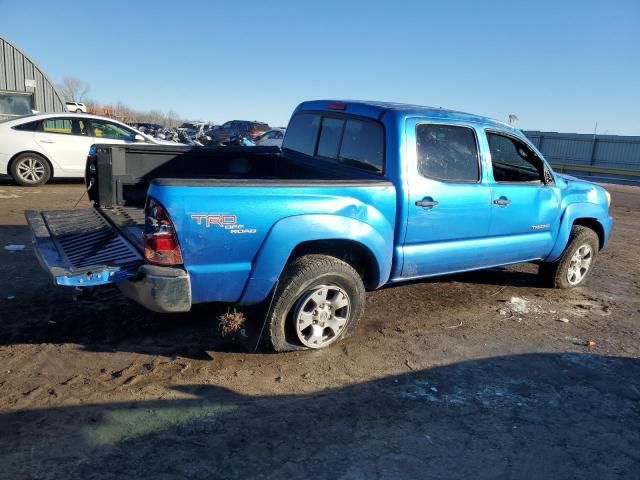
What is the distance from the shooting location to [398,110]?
4.46m

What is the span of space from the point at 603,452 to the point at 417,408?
1.09 metres

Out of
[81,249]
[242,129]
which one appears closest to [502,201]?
[81,249]

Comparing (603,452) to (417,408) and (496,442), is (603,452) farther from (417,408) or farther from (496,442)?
(417,408)

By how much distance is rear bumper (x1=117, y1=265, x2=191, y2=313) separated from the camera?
10.8ft

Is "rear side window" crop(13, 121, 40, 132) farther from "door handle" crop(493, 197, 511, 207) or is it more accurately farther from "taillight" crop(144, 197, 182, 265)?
"door handle" crop(493, 197, 511, 207)

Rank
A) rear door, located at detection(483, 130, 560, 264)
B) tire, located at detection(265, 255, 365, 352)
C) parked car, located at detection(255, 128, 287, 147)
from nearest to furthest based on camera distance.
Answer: tire, located at detection(265, 255, 365, 352)
rear door, located at detection(483, 130, 560, 264)
parked car, located at detection(255, 128, 287, 147)

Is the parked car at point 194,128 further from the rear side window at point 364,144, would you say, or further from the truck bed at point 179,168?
the rear side window at point 364,144

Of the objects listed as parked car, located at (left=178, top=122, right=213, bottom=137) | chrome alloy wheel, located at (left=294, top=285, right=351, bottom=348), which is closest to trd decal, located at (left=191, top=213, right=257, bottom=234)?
chrome alloy wheel, located at (left=294, top=285, right=351, bottom=348)

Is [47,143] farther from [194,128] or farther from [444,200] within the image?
[194,128]

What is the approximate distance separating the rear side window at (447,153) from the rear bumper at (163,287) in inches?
85.7

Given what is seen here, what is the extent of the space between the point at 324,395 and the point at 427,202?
1.83 metres

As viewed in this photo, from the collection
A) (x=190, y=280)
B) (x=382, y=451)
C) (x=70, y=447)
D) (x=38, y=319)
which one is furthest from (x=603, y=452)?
(x=38, y=319)

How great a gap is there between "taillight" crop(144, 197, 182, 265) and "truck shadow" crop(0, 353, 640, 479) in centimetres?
89

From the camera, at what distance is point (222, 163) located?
5.80 metres
